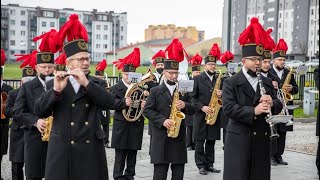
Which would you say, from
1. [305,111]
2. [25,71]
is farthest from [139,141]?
[305,111]

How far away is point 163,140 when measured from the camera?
28.1 ft

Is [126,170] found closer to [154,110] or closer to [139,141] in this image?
[139,141]

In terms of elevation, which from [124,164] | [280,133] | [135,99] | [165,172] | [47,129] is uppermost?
[135,99]

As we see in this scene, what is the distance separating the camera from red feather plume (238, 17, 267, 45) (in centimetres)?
768

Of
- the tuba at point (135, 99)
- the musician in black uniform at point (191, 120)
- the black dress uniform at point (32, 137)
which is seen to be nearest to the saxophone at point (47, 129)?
the black dress uniform at point (32, 137)

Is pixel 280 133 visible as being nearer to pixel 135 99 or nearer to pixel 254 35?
pixel 135 99

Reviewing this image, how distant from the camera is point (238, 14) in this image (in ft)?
381

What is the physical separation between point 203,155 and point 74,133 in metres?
5.54

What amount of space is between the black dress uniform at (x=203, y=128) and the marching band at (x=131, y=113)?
21 mm

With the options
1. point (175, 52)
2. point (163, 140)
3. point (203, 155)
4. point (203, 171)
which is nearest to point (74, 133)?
point (163, 140)

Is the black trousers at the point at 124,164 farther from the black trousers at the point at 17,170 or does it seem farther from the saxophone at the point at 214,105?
the saxophone at the point at 214,105

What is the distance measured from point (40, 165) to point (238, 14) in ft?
365

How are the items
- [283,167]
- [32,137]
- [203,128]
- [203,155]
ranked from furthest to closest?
[283,167], [203,128], [203,155], [32,137]

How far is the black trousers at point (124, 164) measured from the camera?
9.82 m
